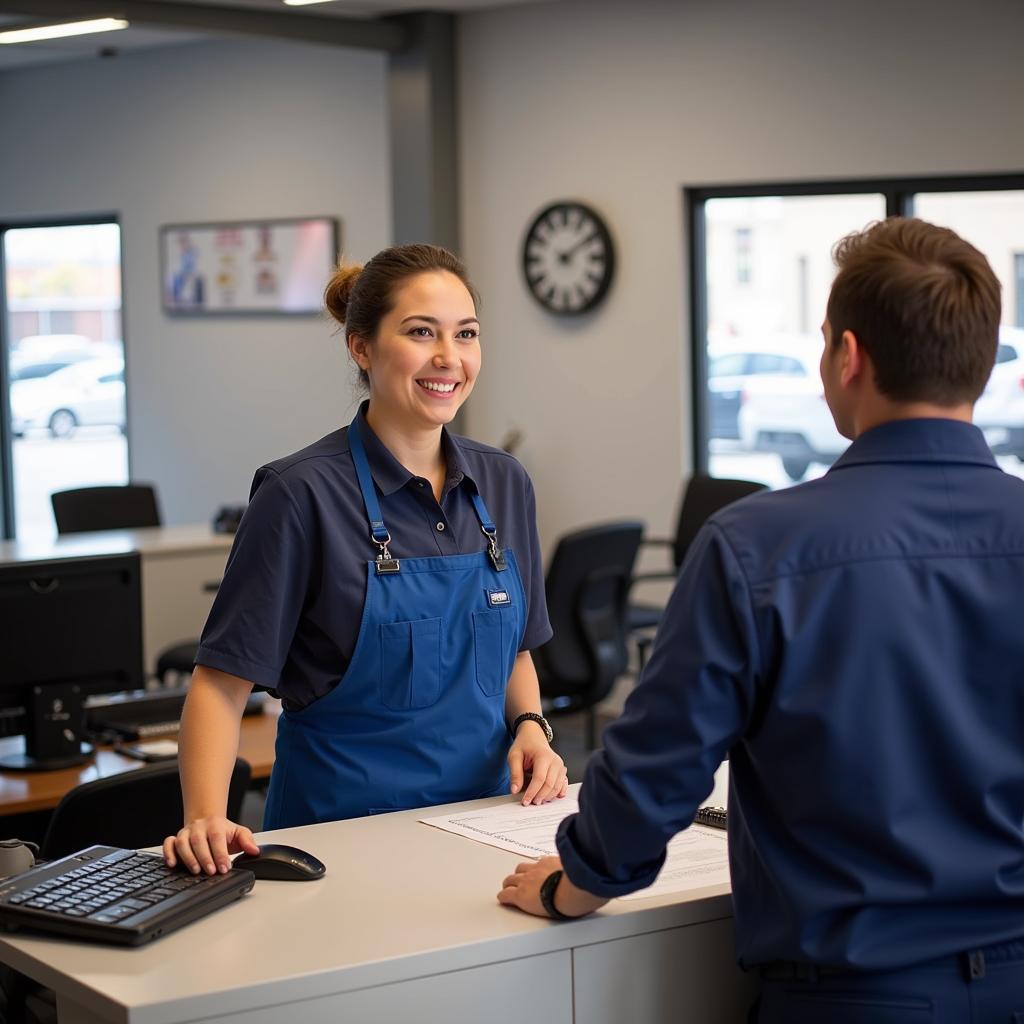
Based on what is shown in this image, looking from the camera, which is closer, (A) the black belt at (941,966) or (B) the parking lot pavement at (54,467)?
(A) the black belt at (941,966)

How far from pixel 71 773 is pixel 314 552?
4.67 feet

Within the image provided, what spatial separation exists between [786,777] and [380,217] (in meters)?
6.14

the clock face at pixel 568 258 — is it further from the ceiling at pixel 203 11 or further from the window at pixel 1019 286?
the window at pixel 1019 286

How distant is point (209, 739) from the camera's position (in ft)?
6.62

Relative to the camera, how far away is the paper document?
1825 millimetres

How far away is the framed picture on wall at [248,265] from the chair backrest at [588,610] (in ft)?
8.95

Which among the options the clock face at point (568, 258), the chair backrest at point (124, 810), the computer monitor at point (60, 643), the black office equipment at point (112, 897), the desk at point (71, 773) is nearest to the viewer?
the black office equipment at point (112, 897)

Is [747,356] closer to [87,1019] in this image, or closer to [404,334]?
[404,334]

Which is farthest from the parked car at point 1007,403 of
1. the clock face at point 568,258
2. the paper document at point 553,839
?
the paper document at point 553,839

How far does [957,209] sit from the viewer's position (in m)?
5.66

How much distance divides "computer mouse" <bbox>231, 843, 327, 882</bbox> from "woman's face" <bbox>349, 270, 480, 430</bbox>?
26.5 inches

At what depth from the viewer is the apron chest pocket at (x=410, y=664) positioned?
2125mm

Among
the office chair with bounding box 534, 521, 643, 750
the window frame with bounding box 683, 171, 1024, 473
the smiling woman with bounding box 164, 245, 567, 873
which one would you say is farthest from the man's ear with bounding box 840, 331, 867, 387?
the window frame with bounding box 683, 171, 1024, 473

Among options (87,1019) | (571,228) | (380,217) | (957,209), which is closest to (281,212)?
(380,217)
